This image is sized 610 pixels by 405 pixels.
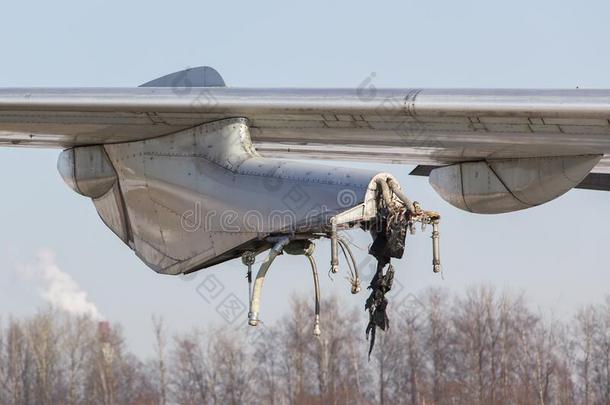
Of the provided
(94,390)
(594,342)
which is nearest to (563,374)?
(594,342)

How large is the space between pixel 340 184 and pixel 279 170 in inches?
40.3

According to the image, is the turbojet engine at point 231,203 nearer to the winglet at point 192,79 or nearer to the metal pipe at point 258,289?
the metal pipe at point 258,289

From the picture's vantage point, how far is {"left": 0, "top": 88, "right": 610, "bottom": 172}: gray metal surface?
1706 cm

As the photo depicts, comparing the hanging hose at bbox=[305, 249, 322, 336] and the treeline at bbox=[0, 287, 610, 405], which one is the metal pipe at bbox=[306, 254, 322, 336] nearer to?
the hanging hose at bbox=[305, 249, 322, 336]

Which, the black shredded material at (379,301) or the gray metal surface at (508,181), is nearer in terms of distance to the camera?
the black shredded material at (379,301)

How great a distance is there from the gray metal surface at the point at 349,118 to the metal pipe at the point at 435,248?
3.70 feet

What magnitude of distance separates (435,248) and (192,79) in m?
3.91

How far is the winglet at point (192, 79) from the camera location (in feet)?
63.7

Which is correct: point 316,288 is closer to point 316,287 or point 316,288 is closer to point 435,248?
point 316,287

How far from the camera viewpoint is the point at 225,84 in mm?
19500

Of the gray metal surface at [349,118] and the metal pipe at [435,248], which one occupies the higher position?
the gray metal surface at [349,118]

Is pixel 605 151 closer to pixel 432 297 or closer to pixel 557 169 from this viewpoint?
pixel 557 169

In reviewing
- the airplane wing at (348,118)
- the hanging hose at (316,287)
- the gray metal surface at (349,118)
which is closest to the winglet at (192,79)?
the airplane wing at (348,118)

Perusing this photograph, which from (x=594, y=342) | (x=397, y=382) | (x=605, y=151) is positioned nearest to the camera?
(x=605, y=151)
